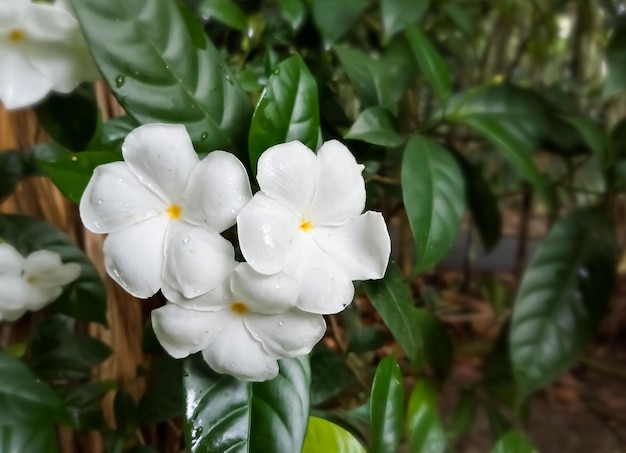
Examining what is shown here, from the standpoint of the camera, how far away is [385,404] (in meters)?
0.55

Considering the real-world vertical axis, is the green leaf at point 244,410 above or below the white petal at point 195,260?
below

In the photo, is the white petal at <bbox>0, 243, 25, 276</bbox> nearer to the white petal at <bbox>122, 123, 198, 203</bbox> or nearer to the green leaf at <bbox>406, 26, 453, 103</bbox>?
the white petal at <bbox>122, 123, 198, 203</bbox>

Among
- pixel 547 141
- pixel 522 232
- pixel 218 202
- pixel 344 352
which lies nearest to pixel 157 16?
pixel 218 202

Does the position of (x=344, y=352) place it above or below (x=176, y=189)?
below

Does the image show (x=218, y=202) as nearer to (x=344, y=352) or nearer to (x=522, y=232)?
(x=344, y=352)

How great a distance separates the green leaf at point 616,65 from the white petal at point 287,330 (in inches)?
22.5

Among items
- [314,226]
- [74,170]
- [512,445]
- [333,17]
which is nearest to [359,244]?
[314,226]

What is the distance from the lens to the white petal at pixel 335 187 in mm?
459

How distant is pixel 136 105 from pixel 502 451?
1.70 feet

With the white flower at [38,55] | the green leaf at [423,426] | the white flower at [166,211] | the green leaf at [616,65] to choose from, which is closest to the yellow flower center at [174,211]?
the white flower at [166,211]

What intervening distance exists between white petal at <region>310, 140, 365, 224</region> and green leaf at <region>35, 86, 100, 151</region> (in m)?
0.33

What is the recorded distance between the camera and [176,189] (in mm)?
452

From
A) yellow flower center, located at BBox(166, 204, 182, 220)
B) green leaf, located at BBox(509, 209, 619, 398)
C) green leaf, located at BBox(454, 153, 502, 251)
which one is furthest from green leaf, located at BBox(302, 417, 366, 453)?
green leaf, located at BBox(454, 153, 502, 251)

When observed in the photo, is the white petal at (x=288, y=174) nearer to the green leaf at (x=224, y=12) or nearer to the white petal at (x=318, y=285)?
the white petal at (x=318, y=285)
